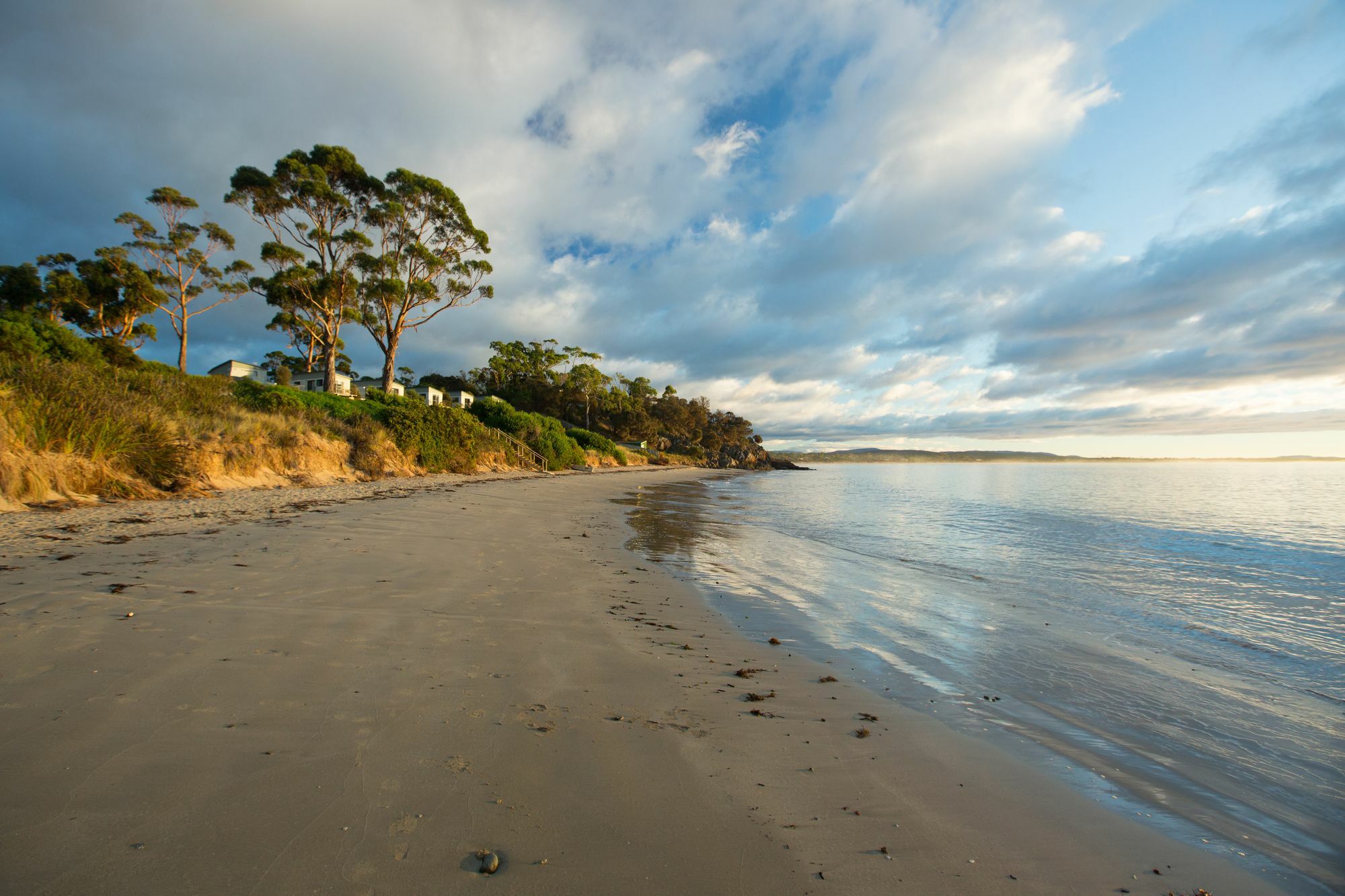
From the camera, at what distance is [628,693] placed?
3.22m

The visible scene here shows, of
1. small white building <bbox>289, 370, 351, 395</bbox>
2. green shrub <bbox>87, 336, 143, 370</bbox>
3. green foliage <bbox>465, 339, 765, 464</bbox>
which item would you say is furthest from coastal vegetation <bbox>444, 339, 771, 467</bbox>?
green shrub <bbox>87, 336, 143, 370</bbox>

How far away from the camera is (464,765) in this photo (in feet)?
7.41

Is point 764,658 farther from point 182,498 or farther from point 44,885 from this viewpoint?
point 182,498

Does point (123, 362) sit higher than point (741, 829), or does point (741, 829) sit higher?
point (123, 362)

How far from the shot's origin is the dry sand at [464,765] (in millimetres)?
1716

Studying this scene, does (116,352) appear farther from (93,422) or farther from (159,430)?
(93,422)

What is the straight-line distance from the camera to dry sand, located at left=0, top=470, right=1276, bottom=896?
172 cm

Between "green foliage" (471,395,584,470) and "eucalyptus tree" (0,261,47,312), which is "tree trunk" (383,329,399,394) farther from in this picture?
"eucalyptus tree" (0,261,47,312)

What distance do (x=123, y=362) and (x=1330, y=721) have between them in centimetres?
3284

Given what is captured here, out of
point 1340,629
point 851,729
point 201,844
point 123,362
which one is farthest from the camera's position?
point 123,362

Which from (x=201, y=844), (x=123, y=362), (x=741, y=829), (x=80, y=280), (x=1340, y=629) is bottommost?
(x=1340, y=629)

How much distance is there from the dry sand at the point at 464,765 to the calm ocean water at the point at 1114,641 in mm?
551

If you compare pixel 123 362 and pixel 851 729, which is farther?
pixel 123 362

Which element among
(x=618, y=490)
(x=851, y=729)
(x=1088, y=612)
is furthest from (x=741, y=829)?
(x=618, y=490)
